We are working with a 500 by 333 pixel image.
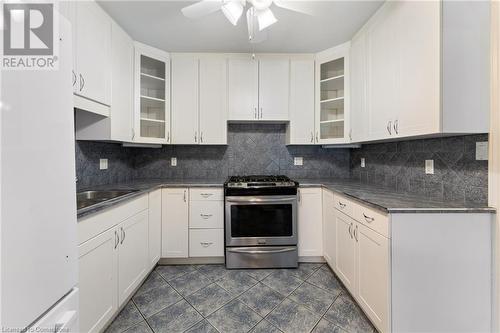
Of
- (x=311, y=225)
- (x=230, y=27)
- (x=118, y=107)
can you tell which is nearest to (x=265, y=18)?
(x=230, y=27)

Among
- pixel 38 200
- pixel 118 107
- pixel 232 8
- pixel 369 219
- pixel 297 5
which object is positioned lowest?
pixel 369 219

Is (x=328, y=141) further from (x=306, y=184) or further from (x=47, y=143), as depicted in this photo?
Answer: (x=47, y=143)

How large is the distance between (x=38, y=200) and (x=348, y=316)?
77.9 inches

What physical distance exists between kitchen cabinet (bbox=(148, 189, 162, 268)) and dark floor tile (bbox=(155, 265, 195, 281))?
0.12 m

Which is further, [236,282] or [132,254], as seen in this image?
[236,282]

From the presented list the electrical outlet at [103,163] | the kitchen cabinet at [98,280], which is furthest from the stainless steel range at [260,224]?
the electrical outlet at [103,163]

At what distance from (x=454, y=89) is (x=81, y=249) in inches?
92.5

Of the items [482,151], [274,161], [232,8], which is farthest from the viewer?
[274,161]

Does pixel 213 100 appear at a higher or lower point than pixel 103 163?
higher

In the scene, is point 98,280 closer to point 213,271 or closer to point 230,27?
point 213,271

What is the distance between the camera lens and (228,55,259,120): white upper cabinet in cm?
259

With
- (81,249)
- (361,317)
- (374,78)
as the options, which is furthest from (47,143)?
(374,78)

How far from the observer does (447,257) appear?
Answer: 1.26 metres

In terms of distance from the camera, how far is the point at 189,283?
204 centimetres
